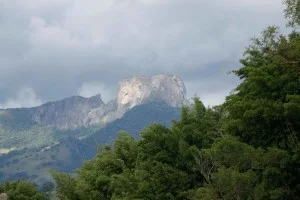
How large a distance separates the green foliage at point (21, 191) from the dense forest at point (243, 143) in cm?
3597

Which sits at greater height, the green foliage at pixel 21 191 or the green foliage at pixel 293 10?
the green foliage at pixel 293 10

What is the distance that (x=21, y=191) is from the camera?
8744cm

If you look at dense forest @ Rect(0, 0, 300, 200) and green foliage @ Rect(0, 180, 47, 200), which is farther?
green foliage @ Rect(0, 180, 47, 200)

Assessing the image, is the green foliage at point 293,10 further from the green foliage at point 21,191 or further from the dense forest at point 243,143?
the green foliage at point 21,191

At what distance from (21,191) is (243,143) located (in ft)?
204

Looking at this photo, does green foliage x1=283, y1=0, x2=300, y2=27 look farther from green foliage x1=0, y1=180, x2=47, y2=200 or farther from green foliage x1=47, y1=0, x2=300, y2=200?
green foliage x1=0, y1=180, x2=47, y2=200

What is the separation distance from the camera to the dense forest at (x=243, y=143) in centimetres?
3238

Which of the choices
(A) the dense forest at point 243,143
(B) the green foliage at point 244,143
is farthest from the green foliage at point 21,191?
(B) the green foliage at point 244,143

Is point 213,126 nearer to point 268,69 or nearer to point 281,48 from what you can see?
point 268,69

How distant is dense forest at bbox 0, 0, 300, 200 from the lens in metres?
32.4

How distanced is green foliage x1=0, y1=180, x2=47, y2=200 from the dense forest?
35972mm

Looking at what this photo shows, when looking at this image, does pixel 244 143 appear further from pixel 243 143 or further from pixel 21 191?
pixel 21 191

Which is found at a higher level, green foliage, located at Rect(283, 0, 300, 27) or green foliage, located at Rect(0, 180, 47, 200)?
green foliage, located at Rect(283, 0, 300, 27)

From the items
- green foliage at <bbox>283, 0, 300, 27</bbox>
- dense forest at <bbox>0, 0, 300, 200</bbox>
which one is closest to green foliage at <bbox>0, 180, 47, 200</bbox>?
dense forest at <bbox>0, 0, 300, 200</bbox>
